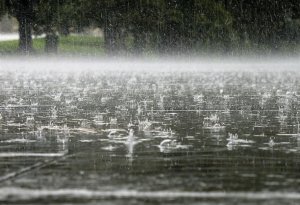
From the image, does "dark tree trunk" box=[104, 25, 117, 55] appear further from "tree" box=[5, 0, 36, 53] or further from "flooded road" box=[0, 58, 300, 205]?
"flooded road" box=[0, 58, 300, 205]

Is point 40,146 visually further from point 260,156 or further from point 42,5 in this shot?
point 42,5

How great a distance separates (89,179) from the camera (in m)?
6.17

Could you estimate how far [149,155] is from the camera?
25.1 feet

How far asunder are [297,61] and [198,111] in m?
51.8

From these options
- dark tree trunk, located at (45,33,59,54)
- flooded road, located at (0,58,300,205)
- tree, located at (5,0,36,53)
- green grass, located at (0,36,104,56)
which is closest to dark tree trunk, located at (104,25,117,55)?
dark tree trunk, located at (45,33,59,54)

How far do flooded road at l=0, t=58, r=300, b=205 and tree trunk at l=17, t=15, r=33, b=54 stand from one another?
4614 cm

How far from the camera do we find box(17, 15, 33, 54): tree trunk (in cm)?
6000

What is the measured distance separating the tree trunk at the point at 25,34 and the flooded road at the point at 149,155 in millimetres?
46136

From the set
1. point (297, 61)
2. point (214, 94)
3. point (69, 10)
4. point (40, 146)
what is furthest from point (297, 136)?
point (297, 61)

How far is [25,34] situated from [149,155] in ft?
176

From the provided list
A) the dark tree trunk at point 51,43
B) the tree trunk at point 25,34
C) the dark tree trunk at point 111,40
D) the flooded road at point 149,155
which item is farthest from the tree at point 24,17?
the flooded road at point 149,155

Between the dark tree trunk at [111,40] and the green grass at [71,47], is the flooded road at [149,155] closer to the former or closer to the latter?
the dark tree trunk at [111,40]

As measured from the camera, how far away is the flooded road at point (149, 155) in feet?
18.3

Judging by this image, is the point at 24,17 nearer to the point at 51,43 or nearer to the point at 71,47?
the point at 51,43
